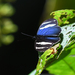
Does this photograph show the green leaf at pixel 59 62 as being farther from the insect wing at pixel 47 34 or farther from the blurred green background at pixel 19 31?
the blurred green background at pixel 19 31

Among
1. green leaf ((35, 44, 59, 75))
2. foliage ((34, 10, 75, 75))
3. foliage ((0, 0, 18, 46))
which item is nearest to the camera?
foliage ((34, 10, 75, 75))

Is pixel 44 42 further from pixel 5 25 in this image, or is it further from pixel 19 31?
pixel 19 31

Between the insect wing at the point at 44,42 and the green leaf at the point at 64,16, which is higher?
the green leaf at the point at 64,16

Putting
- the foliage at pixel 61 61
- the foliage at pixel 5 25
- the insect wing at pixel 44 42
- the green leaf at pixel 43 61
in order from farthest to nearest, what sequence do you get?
the foliage at pixel 5 25, the insect wing at pixel 44 42, the green leaf at pixel 43 61, the foliage at pixel 61 61

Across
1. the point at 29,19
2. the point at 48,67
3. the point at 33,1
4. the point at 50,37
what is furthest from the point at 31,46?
the point at 48,67

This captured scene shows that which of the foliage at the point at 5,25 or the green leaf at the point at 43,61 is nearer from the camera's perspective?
the green leaf at the point at 43,61

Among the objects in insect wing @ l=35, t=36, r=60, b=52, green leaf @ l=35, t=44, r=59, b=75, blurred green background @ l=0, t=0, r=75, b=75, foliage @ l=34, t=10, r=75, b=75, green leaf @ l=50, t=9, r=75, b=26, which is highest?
green leaf @ l=50, t=9, r=75, b=26

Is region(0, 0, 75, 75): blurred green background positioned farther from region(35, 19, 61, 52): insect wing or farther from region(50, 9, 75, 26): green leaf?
region(35, 19, 61, 52): insect wing

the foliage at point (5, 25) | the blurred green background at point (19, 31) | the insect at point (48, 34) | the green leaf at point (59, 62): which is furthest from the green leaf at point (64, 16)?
the foliage at point (5, 25)

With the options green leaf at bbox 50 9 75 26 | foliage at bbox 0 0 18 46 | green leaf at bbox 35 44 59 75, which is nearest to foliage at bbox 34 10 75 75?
green leaf at bbox 35 44 59 75

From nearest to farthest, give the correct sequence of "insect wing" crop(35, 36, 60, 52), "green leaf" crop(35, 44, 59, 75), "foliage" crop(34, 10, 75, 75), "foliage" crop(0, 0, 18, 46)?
"foliage" crop(34, 10, 75, 75) < "green leaf" crop(35, 44, 59, 75) < "insect wing" crop(35, 36, 60, 52) < "foliage" crop(0, 0, 18, 46)
